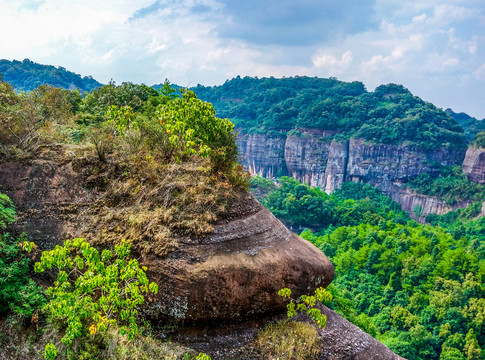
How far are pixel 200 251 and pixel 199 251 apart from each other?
0.02 metres

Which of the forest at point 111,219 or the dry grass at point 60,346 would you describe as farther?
the dry grass at point 60,346

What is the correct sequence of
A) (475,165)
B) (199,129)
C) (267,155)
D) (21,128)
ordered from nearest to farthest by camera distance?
(199,129) < (21,128) < (475,165) < (267,155)

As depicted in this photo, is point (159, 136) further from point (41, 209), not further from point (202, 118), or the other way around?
point (41, 209)

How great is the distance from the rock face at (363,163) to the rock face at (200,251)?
53.8 meters

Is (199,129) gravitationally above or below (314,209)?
above

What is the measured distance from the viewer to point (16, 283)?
6348 millimetres

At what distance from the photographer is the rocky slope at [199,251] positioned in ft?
22.8

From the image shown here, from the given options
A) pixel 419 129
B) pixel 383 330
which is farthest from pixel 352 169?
pixel 383 330

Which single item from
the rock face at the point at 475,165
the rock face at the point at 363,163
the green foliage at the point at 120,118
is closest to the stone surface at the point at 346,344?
the green foliage at the point at 120,118

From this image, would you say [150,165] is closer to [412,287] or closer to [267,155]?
[412,287]

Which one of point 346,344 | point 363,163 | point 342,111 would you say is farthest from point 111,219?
point 342,111

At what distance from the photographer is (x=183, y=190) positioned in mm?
7953

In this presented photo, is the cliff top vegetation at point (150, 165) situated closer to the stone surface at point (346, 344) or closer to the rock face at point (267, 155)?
the stone surface at point (346, 344)

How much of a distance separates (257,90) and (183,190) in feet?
364
